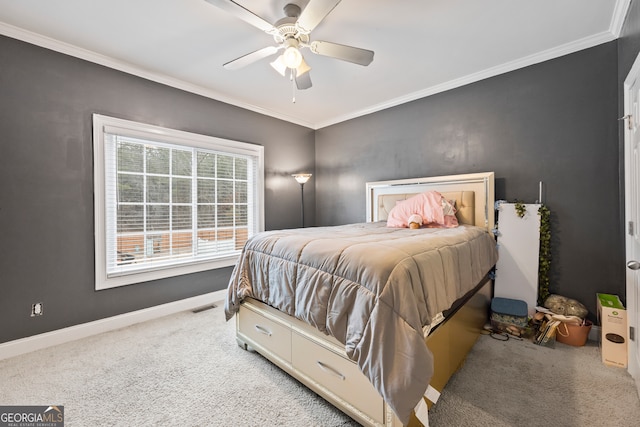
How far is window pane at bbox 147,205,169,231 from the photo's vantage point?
9.96 feet

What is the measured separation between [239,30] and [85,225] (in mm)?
2315

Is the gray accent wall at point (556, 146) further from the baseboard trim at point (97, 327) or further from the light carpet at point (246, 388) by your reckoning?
the baseboard trim at point (97, 327)

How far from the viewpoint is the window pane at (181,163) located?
10.6ft

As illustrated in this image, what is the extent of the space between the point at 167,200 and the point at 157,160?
470 mm

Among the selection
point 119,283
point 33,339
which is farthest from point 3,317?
point 119,283

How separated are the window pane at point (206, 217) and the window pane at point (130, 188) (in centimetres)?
68

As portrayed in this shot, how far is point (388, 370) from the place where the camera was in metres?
1.19

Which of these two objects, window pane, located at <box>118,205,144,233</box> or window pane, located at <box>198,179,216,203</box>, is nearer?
window pane, located at <box>118,205,144,233</box>

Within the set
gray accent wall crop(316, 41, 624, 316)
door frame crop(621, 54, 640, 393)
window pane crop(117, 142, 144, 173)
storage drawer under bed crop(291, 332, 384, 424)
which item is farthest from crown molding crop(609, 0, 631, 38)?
window pane crop(117, 142, 144, 173)

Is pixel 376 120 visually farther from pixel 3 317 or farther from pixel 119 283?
pixel 3 317

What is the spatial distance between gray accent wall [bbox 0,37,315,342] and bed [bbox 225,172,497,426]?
157 centimetres

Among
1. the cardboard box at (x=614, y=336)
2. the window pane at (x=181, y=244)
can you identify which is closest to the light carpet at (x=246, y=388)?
the cardboard box at (x=614, y=336)

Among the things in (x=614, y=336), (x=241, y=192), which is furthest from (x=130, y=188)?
(x=614, y=336)

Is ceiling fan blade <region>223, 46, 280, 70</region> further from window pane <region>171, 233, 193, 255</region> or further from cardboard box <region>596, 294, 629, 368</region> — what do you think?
cardboard box <region>596, 294, 629, 368</region>
